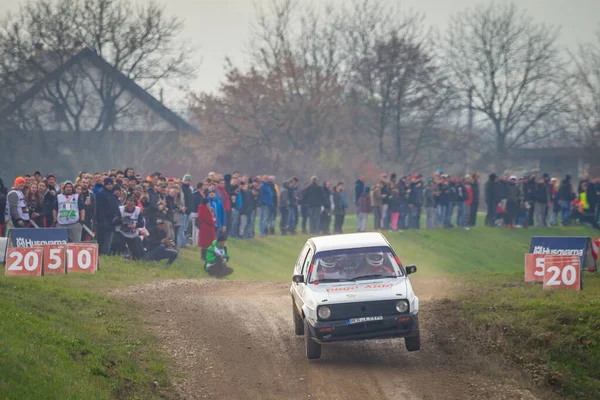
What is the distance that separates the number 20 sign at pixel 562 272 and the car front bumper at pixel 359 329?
268 inches

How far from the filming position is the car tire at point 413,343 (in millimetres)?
13562

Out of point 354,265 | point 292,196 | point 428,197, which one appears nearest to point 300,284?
point 354,265

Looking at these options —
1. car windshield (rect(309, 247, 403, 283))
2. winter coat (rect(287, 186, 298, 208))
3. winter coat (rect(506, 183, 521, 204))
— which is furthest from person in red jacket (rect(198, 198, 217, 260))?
winter coat (rect(506, 183, 521, 204))

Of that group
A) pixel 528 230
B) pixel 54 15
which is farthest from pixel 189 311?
pixel 54 15

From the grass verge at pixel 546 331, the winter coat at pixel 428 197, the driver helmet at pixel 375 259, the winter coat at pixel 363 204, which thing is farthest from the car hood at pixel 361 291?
the winter coat at pixel 428 197

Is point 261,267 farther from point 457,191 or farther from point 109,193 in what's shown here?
point 457,191

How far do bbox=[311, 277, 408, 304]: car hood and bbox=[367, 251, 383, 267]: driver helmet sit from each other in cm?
44

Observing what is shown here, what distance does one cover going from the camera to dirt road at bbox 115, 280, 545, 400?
39.3 feet

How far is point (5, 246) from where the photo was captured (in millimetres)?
20750

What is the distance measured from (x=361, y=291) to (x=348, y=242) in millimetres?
1301

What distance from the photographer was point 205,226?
2611 cm

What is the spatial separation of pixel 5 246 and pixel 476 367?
40.6 feet

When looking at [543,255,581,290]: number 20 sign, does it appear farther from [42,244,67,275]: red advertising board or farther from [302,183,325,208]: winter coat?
[302,183,325,208]: winter coat

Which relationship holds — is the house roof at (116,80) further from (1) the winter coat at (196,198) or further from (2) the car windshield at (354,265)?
(2) the car windshield at (354,265)
